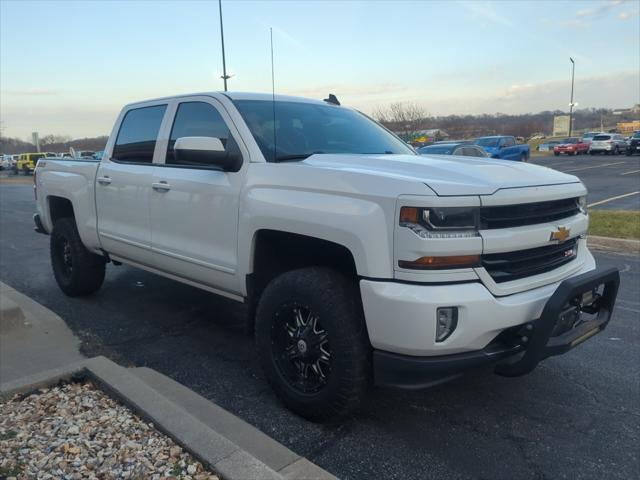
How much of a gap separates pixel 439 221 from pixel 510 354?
0.81 m

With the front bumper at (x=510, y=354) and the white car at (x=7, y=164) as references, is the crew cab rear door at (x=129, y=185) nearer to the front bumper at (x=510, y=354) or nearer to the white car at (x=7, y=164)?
the front bumper at (x=510, y=354)

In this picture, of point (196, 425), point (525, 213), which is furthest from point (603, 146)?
point (196, 425)

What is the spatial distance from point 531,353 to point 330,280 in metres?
1.09

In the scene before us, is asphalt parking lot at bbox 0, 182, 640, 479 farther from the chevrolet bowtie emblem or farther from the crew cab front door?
the chevrolet bowtie emblem

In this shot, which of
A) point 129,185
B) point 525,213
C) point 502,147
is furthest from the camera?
point 502,147

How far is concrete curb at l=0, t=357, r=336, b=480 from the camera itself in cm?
242

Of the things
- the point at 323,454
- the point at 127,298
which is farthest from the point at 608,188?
the point at 323,454

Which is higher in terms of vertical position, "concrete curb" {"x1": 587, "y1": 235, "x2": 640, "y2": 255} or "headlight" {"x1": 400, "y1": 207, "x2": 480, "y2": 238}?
"headlight" {"x1": 400, "y1": 207, "x2": 480, "y2": 238}

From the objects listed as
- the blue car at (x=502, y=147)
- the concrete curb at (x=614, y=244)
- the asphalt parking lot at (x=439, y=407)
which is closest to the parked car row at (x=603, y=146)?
the blue car at (x=502, y=147)

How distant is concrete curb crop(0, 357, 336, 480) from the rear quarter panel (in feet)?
7.27

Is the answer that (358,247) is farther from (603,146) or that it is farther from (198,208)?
(603,146)

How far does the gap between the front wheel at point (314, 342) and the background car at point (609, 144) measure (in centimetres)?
4457

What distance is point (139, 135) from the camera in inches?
194

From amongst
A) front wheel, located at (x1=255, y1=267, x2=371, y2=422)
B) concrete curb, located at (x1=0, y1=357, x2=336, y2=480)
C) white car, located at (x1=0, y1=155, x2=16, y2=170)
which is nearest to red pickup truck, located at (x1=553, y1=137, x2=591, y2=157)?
front wheel, located at (x1=255, y1=267, x2=371, y2=422)
